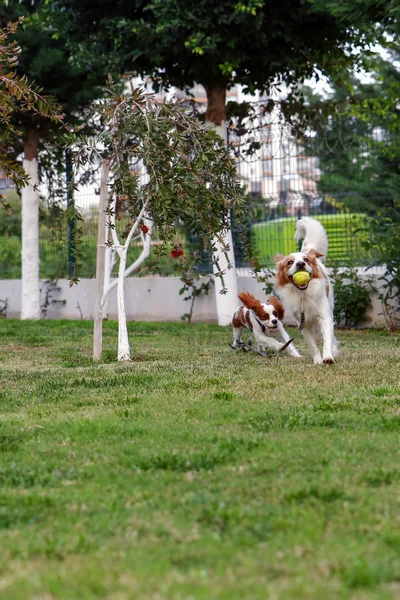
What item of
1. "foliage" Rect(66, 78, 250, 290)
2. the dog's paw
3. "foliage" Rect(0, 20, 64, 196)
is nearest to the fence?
"foliage" Rect(66, 78, 250, 290)

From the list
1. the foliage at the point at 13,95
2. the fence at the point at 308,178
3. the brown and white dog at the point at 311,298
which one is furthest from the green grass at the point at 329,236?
the foliage at the point at 13,95

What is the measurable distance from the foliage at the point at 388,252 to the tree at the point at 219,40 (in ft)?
7.85

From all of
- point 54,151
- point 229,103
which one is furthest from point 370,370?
point 54,151

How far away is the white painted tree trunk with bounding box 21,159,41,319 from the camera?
1712 cm

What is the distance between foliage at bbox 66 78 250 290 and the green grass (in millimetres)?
5076

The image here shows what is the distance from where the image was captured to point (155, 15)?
13047 millimetres

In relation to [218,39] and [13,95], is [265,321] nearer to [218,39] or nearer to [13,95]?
[13,95]

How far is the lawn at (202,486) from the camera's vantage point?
3047mm

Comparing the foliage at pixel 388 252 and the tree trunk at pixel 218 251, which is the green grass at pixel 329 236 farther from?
the tree trunk at pixel 218 251

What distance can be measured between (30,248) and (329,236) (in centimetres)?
571

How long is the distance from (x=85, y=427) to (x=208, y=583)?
2775 mm

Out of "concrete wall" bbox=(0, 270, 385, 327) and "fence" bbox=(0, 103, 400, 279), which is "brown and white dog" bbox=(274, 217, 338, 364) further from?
"concrete wall" bbox=(0, 270, 385, 327)

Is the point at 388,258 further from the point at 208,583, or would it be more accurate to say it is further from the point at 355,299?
the point at 208,583

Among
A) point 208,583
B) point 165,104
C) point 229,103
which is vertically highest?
point 229,103
